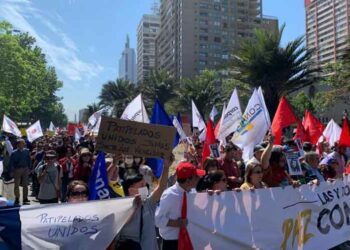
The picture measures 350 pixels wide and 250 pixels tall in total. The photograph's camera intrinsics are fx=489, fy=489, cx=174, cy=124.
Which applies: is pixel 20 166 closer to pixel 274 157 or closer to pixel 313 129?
pixel 274 157

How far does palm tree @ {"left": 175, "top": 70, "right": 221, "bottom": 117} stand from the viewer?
5294 cm

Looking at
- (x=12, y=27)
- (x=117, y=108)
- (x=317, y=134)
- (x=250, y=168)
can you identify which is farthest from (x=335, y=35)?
(x=250, y=168)

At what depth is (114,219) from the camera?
15.6 ft

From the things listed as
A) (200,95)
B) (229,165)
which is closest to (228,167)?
(229,165)

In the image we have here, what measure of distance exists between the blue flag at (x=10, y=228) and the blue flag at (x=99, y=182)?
1354 mm

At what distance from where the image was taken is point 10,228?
4316 mm

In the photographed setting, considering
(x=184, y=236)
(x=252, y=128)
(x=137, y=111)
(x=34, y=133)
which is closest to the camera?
(x=184, y=236)

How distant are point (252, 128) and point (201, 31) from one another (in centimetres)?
12366

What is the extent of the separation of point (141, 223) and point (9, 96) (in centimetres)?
4243

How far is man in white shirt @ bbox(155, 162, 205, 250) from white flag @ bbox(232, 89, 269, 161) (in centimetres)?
425

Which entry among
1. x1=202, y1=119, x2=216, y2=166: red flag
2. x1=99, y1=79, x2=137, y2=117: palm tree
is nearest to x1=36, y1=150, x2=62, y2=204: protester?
x1=202, y1=119, x2=216, y2=166: red flag

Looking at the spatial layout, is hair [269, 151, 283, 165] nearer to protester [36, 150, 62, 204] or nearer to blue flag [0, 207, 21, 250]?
blue flag [0, 207, 21, 250]

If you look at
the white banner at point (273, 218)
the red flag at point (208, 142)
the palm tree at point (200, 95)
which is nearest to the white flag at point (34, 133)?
the red flag at point (208, 142)

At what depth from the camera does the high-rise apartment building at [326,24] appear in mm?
112312
